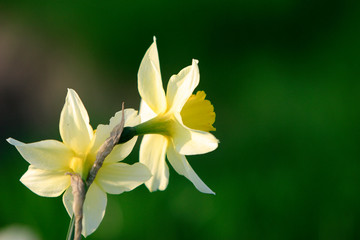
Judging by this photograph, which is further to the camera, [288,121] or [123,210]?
[288,121]

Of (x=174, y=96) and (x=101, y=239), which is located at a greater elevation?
(x=174, y=96)

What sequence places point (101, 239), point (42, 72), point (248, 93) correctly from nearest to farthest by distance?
point (101, 239) < point (248, 93) < point (42, 72)

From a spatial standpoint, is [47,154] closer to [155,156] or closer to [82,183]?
[82,183]

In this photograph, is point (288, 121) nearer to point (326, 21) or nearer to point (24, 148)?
point (326, 21)

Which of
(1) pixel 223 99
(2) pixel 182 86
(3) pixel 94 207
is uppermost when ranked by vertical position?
(2) pixel 182 86

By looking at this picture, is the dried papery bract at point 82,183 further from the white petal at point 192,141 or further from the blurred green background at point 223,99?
the blurred green background at point 223,99

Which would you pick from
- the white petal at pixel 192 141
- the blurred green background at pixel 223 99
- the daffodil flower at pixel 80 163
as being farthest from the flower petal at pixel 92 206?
the blurred green background at pixel 223 99

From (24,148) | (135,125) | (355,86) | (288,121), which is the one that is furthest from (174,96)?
(355,86)

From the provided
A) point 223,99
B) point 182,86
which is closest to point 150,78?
point 182,86
